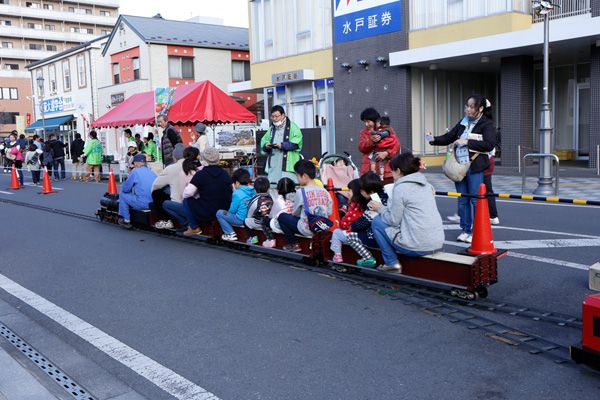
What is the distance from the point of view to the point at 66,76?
45656mm

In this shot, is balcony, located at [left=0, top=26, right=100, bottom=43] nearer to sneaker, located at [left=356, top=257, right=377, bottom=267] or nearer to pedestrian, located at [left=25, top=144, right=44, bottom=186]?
pedestrian, located at [left=25, top=144, right=44, bottom=186]

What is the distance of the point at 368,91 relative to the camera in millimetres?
22297

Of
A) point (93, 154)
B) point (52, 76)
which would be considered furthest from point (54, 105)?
point (93, 154)

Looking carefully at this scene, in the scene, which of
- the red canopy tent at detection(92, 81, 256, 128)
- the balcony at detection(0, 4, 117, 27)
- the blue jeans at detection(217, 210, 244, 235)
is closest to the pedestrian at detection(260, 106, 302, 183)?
the blue jeans at detection(217, 210, 244, 235)

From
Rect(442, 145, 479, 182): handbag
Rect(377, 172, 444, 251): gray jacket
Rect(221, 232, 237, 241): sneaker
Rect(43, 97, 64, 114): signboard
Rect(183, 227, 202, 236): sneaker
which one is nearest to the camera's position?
Rect(377, 172, 444, 251): gray jacket

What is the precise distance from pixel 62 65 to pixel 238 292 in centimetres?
4583

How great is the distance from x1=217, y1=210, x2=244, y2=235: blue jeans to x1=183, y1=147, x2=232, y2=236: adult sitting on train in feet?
0.74

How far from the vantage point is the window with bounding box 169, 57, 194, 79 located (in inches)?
1436

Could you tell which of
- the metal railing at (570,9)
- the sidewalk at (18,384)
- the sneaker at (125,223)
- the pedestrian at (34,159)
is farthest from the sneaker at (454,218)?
the pedestrian at (34,159)

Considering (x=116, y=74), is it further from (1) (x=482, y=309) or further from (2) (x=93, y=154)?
(1) (x=482, y=309)

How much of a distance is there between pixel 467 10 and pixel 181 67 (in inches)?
877

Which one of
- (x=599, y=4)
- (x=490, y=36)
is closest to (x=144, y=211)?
(x=490, y=36)

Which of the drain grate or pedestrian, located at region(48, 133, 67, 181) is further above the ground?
pedestrian, located at region(48, 133, 67, 181)

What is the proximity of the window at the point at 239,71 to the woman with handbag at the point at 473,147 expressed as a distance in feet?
107
